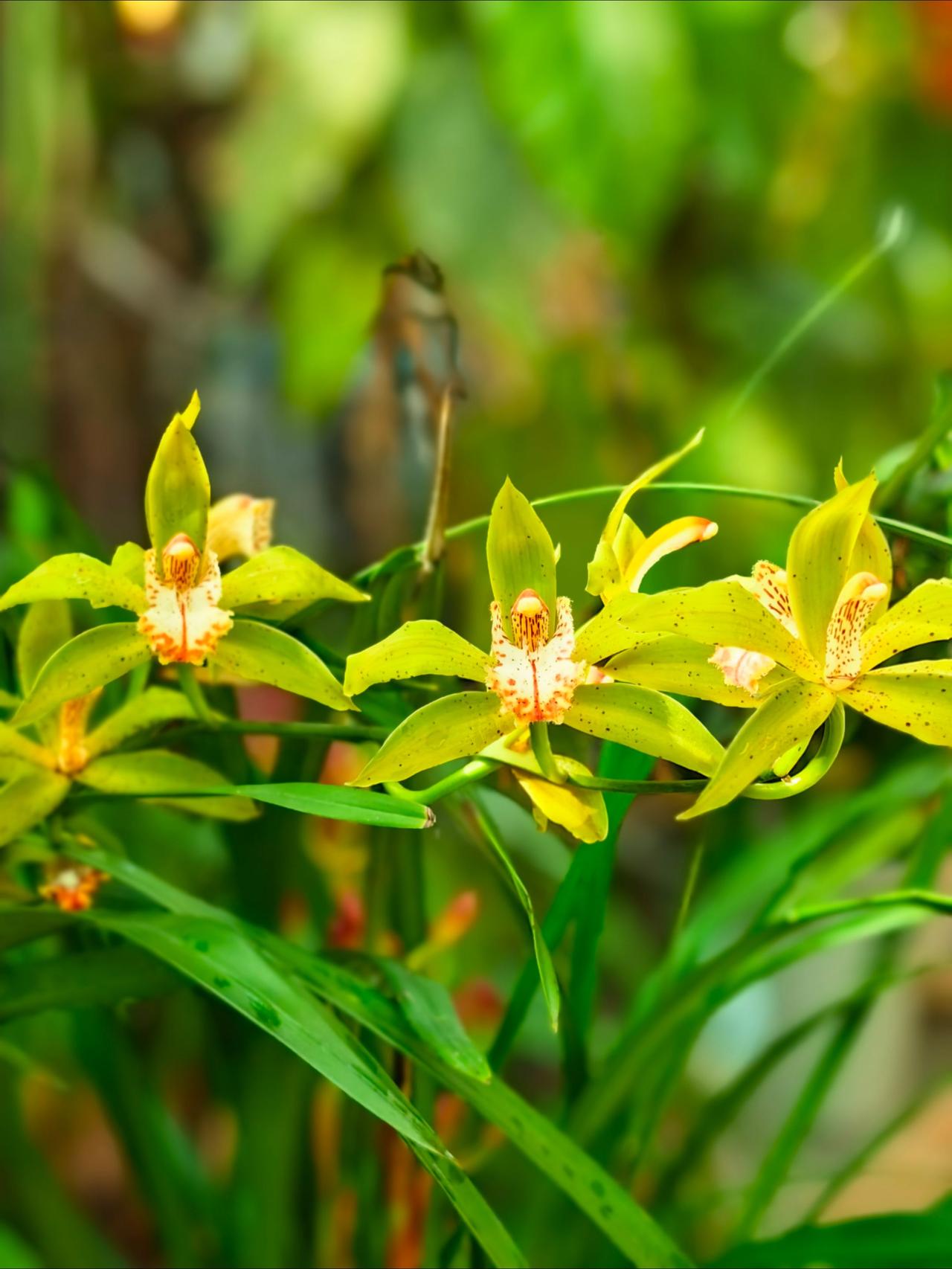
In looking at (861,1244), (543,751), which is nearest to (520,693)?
(543,751)

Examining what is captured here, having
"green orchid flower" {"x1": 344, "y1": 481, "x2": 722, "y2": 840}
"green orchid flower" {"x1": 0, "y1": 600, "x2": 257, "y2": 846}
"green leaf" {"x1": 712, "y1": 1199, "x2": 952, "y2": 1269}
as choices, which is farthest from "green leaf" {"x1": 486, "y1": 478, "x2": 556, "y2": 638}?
"green leaf" {"x1": 712, "y1": 1199, "x2": 952, "y2": 1269}

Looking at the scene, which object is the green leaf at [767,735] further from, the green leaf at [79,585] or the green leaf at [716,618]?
the green leaf at [79,585]

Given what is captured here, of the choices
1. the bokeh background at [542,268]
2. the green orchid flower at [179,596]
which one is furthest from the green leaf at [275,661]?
the bokeh background at [542,268]

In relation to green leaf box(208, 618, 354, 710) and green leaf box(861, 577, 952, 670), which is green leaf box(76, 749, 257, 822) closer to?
green leaf box(208, 618, 354, 710)

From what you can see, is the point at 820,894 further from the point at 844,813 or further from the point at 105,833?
the point at 105,833

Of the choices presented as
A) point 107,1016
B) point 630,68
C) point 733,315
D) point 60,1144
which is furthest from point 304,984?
point 733,315
